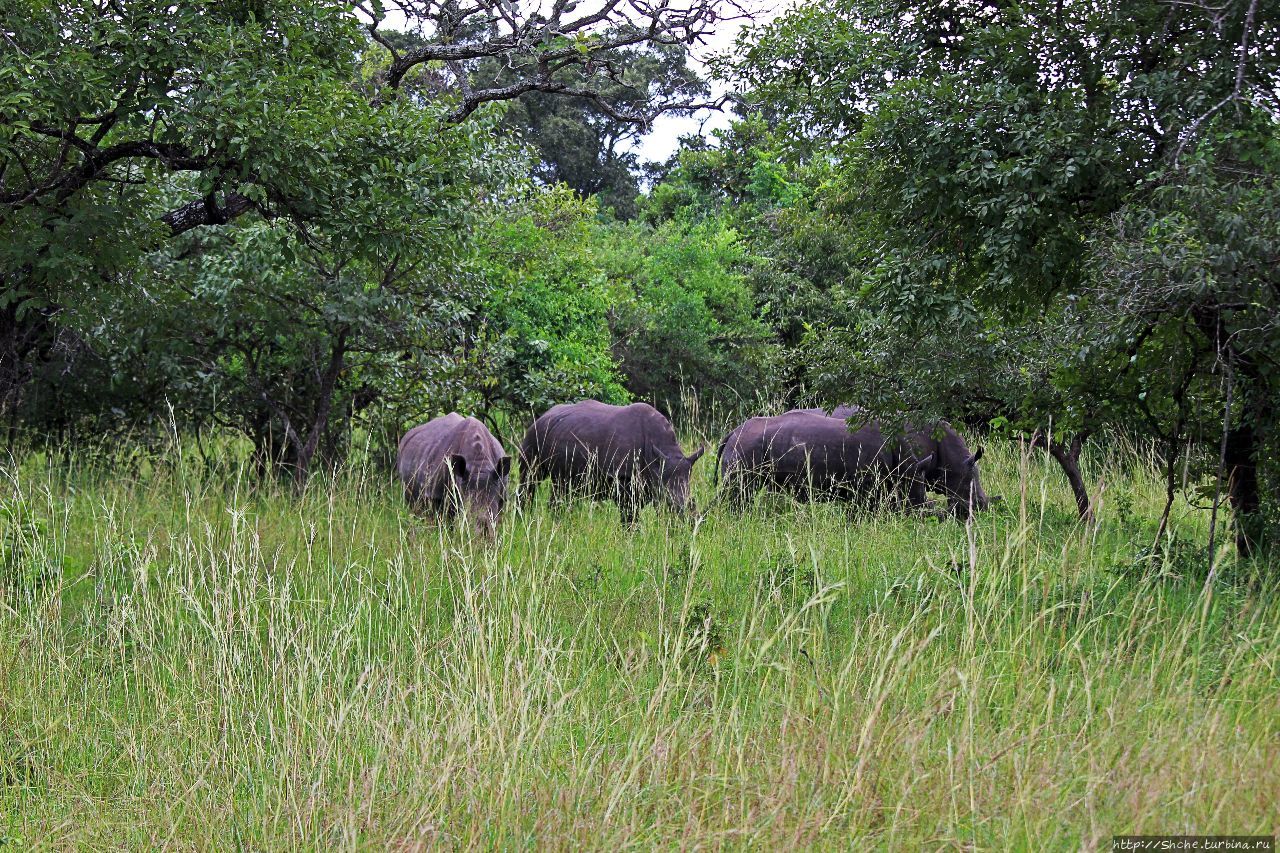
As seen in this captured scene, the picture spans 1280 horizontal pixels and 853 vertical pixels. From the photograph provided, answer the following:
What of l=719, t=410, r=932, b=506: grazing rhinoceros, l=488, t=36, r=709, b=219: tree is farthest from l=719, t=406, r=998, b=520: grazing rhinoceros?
l=488, t=36, r=709, b=219: tree

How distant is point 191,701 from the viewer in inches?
184

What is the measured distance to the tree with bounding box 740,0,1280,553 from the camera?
20.0 ft

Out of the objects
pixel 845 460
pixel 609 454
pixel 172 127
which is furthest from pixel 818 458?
pixel 172 127

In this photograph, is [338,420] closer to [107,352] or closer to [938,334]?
[107,352]

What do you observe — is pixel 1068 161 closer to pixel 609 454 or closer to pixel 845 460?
pixel 845 460

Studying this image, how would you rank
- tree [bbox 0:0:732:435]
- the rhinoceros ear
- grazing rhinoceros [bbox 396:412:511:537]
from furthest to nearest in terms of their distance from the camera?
the rhinoceros ear
grazing rhinoceros [bbox 396:412:511:537]
tree [bbox 0:0:732:435]

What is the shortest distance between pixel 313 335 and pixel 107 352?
252cm

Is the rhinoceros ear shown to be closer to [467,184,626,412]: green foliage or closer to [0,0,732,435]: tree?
[0,0,732,435]: tree

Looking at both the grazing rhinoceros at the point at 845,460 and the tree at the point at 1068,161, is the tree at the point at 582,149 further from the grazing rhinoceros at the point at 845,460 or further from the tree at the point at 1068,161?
the tree at the point at 1068,161

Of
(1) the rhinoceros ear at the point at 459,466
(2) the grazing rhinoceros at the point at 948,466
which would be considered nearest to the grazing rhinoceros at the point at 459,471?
(1) the rhinoceros ear at the point at 459,466

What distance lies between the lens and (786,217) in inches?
386

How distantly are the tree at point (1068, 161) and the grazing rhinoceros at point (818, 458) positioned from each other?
3.65 metres

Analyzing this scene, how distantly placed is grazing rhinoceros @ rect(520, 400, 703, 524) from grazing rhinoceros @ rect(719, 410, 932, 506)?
655 mm

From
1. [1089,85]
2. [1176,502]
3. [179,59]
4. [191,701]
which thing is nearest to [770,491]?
[1176,502]
